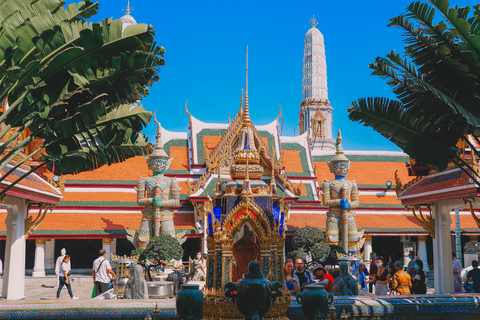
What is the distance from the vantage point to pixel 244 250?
371 inches

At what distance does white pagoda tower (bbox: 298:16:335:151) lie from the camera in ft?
162

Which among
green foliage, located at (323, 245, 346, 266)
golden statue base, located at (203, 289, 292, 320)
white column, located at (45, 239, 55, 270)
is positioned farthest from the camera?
white column, located at (45, 239, 55, 270)

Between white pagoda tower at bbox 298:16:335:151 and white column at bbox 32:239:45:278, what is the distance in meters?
29.1

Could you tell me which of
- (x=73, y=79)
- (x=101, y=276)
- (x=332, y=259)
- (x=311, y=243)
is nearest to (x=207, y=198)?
(x=311, y=243)

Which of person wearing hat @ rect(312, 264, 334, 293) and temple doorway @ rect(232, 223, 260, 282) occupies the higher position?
temple doorway @ rect(232, 223, 260, 282)

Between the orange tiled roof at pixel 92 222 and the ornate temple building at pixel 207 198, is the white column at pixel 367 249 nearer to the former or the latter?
the ornate temple building at pixel 207 198

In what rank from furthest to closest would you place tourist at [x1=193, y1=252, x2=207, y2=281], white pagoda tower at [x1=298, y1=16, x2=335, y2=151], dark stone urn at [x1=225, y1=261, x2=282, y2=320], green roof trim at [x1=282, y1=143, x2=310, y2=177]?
white pagoda tower at [x1=298, y1=16, x2=335, y2=151] < green roof trim at [x1=282, y1=143, x2=310, y2=177] < tourist at [x1=193, y1=252, x2=207, y2=281] < dark stone urn at [x1=225, y1=261, x2=282, y2=320]

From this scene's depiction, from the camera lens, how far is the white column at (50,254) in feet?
79.4

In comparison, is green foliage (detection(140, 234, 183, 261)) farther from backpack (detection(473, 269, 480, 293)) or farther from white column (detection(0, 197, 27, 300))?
backpack (detection(473, 269, 480, 293))

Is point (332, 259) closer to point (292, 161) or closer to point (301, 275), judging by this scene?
point (301, 275)

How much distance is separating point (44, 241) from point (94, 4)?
1633 cm

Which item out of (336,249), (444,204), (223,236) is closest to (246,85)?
(223,236)

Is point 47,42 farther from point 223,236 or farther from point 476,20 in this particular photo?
point 476,20

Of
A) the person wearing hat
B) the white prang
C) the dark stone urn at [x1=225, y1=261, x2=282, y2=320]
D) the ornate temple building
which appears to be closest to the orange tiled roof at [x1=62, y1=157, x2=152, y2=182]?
the ornate temple building
